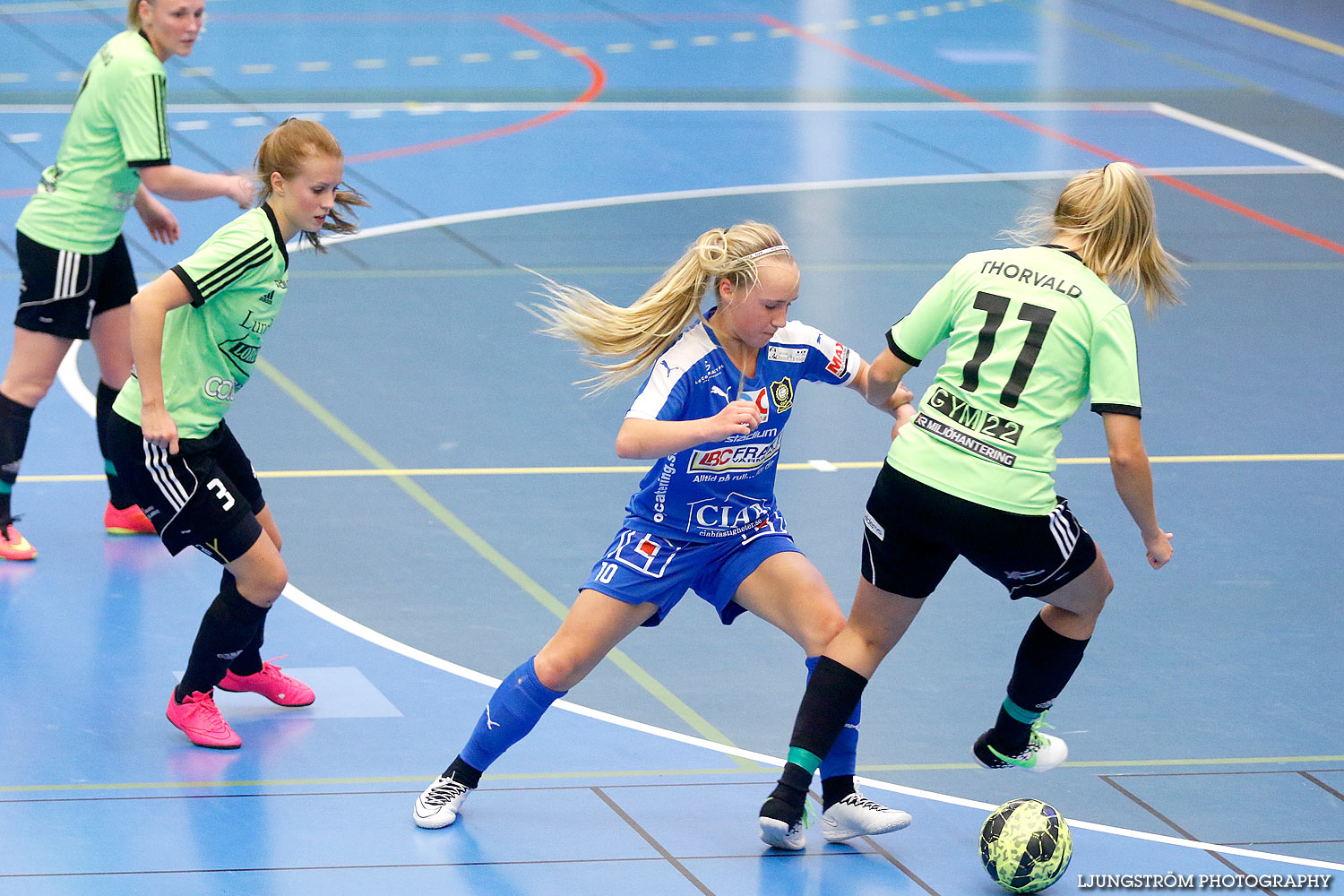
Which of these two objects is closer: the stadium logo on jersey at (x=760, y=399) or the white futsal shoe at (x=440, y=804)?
the stadium logo on jersey at (x=760, y=399)

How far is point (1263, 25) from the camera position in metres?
23.1

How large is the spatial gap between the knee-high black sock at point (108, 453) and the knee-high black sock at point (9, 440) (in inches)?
12.2

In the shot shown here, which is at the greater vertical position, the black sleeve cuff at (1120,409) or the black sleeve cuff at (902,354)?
the black sleeve cuff at (1120,409)

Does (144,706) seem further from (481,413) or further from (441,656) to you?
(481,413)

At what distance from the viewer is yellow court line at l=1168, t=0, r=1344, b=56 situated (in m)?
21.8

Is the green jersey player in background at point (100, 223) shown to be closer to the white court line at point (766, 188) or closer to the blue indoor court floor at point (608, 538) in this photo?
the blue indoor court floor at point (608, 538)

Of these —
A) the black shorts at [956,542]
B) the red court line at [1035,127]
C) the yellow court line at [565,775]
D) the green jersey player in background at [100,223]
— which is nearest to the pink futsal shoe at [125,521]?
the green jersey player in background at [100,223]

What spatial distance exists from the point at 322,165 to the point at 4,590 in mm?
2675

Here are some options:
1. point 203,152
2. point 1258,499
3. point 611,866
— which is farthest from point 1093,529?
point 203,152

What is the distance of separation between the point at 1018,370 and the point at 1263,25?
784 inches

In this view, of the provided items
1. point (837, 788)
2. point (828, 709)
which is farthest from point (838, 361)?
point (837, 788)

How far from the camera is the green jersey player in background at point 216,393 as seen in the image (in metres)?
5.57

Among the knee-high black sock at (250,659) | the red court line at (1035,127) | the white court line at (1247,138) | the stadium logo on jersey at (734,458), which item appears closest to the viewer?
the stadium logo on jersey at (734,458)

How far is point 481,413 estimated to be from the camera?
31.3 feet
